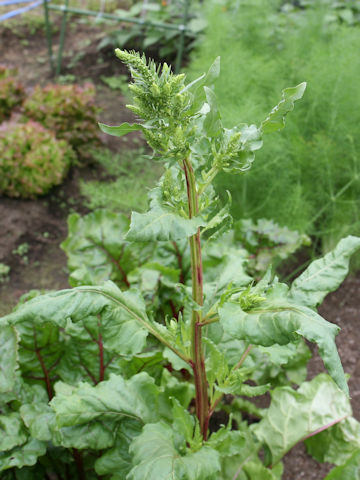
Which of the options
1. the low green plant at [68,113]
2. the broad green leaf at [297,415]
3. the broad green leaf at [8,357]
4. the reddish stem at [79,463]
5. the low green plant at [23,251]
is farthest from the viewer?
the low green plant at [68,113]

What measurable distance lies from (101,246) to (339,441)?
123 centimetres

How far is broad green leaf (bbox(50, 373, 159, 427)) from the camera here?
55.6 inches

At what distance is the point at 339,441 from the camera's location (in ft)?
6.21

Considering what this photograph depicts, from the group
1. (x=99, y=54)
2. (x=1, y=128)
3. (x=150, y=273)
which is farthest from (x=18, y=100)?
(x=150, y=273)

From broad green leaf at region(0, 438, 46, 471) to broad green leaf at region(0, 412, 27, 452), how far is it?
2 cm

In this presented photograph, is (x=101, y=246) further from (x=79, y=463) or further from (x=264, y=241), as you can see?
(x=79, y=463)

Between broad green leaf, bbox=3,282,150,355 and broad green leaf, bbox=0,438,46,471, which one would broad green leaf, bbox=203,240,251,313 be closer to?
broad green leaf, bbox=3,282,150,355

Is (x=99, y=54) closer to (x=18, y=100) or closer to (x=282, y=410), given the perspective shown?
(x=18, y=100)

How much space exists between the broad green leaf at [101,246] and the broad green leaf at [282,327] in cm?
113

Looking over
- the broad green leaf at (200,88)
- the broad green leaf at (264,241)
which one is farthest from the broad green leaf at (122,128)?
the broad green leaf at (264,241)

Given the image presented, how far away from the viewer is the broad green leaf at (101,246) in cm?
214

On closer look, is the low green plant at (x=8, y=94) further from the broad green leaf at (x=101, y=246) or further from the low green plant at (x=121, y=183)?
the broad green leaf at (x=101, y=246)

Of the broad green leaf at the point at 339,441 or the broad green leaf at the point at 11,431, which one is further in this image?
the broad green leaf at the point at 339,441

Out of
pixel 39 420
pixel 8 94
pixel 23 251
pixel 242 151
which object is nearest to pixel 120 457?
pixel 39 420
